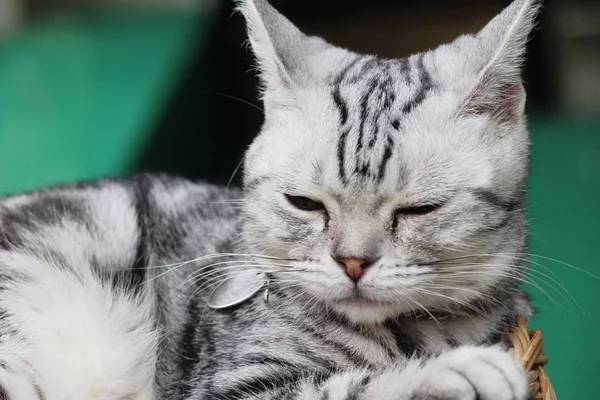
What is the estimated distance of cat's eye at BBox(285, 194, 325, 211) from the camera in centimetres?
117

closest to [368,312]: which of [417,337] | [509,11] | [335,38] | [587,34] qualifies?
[417,337]

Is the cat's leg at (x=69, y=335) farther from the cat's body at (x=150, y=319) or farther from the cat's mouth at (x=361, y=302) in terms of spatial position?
the cat's mouth at (x=361, y=302)

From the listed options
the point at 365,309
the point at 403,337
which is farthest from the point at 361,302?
the point at 403,337

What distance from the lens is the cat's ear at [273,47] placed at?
1271 millimetres

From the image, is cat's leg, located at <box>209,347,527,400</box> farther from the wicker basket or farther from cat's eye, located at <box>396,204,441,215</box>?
cat's eye, located at <box>396,204,441,215</box>

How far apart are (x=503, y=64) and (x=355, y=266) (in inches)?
16.2

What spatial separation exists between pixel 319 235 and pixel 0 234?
2.32 feet

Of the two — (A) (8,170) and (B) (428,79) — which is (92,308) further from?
(A) (8,170)

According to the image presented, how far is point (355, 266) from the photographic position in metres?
1.09

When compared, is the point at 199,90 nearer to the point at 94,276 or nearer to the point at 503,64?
the point at 94,276

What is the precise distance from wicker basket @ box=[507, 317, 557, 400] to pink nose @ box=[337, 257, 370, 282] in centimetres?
29

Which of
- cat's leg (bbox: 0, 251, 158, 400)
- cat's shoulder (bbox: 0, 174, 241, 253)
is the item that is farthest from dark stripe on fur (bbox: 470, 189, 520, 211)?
cat's leg (bbox: 0, 251, 158, 400)

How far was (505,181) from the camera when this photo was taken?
118 centimetres

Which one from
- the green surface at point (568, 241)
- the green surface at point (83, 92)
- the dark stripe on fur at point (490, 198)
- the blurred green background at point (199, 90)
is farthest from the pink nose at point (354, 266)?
the green surface at point (83, 92)
